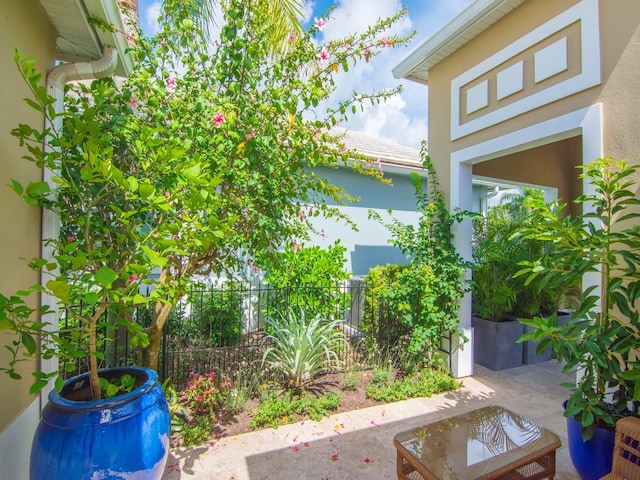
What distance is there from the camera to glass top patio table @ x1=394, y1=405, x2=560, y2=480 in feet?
8.02

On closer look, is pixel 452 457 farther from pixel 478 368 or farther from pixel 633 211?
pixel 478 368

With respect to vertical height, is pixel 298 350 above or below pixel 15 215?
below

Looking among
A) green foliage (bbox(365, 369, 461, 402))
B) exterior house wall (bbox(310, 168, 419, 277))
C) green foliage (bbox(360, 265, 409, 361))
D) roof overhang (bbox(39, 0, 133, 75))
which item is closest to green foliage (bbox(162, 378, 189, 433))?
green foliage (bbox(365, 369, 461, 402))

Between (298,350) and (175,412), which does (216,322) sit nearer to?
(298,350)

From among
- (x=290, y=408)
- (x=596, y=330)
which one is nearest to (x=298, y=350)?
(x=290, y=408)

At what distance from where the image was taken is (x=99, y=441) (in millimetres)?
2133

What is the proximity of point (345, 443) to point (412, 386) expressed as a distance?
1.65m

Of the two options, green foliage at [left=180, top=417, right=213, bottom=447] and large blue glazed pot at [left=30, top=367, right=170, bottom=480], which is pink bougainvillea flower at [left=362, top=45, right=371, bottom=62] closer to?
large blue glazed pot at [left=30, top=367, right=170, bottom=480]

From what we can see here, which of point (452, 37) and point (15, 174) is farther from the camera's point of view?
point (452, 37)

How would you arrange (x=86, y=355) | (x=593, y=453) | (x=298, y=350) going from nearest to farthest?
(x=86, y=355) < (x=593, y=453) < (x=298, y=350)

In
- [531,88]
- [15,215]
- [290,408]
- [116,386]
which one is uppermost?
[531,88]

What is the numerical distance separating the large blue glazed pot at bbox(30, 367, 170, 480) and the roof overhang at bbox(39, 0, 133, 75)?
321 centimetres

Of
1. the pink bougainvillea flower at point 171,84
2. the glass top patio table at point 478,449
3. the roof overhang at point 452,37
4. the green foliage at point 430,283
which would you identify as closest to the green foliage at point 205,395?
the glass top patio table at point 478,449

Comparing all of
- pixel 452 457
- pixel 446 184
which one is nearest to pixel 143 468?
pixel 452 457
